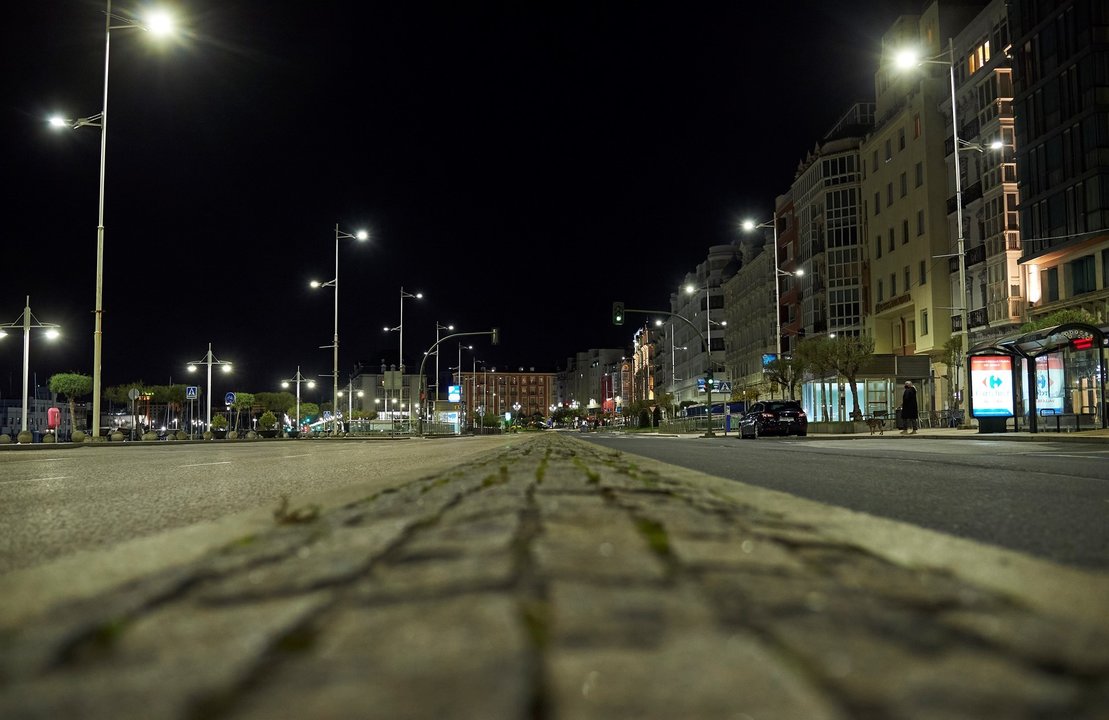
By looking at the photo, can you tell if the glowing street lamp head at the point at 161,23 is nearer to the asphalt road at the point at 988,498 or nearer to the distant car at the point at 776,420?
the asphalt road at the point at 988,498

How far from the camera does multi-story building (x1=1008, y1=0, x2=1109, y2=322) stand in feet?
122

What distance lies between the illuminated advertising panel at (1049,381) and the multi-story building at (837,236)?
3492cm

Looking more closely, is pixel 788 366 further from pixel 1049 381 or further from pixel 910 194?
pixel 1049 381

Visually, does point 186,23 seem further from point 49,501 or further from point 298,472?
point 49,501

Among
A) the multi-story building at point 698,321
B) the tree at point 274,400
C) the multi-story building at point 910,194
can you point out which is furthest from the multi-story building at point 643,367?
the multi-story building at point 910,194

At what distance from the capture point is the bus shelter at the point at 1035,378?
79.4ft

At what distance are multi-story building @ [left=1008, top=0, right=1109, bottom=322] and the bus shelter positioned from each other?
13.2 m

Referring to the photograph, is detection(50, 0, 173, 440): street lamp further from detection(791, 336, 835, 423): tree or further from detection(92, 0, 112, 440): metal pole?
detection(791, 336, 835, 423): tree

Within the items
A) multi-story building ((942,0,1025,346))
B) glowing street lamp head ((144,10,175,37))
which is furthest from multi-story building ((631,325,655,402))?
glowing street lamp head ((144,10,175,37))

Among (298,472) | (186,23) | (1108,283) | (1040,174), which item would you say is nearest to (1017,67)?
(1040,174)

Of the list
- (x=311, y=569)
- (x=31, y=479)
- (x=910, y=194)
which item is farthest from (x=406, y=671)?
(x=910, y=194)

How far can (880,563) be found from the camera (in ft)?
6.39

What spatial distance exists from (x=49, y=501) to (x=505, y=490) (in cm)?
316

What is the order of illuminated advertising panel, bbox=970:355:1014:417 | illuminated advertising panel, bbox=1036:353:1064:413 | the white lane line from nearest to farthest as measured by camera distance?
the white lane line, illuminated advertising panel, bbox=970:355:1014:417, illuminated advertising panel, bbox=1036:353:1064:413
